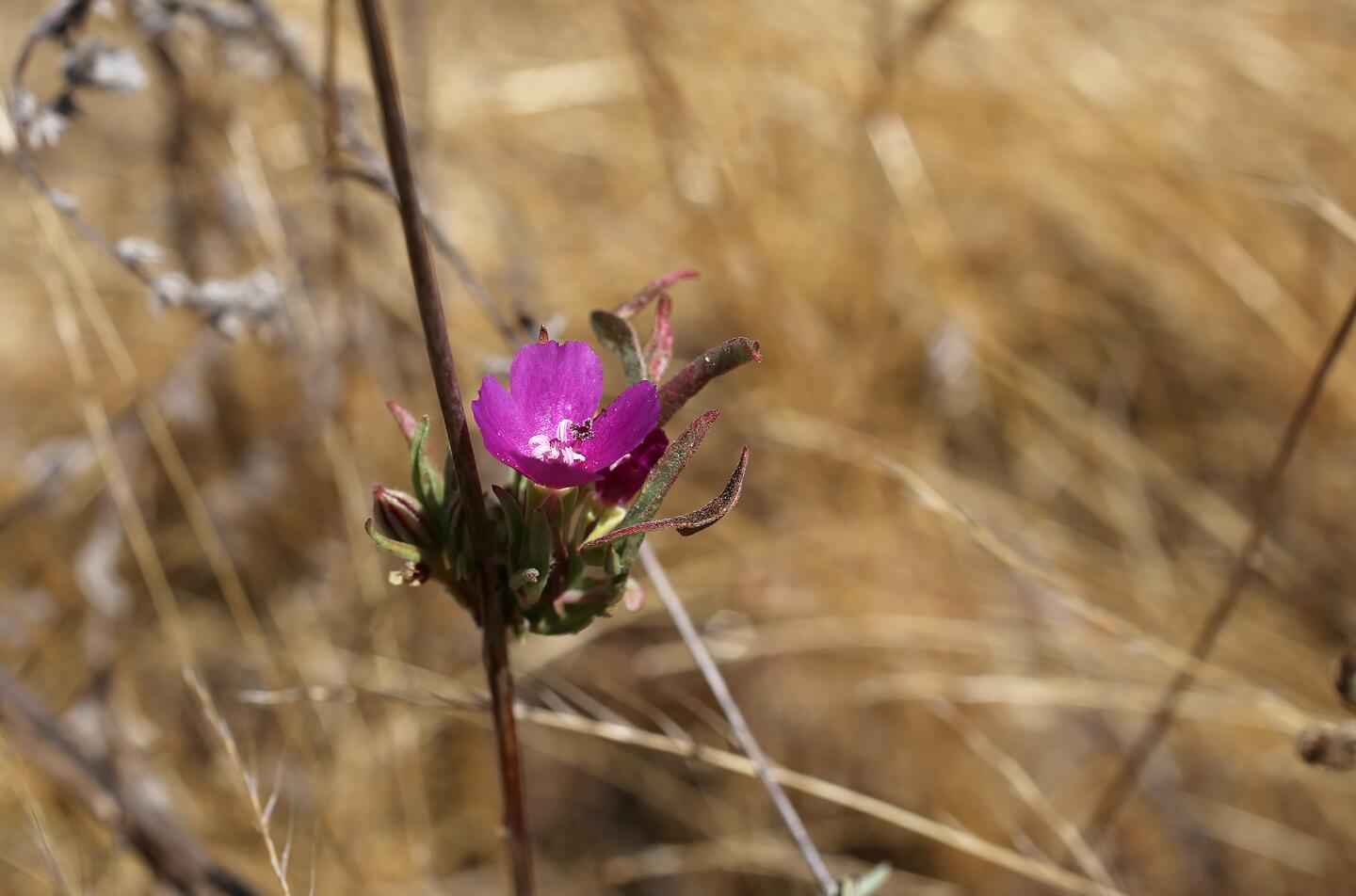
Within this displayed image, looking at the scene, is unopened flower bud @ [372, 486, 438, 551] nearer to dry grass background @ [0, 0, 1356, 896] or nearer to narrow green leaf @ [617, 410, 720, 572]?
narrow green leaf @ [617, 410, 720, 572]

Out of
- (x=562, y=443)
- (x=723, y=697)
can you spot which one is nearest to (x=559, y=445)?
(x=562, y=443)

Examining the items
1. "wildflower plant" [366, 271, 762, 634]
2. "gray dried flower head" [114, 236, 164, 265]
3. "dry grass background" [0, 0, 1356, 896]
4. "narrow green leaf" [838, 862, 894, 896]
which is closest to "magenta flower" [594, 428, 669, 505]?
"wildflower plant" [366, 271, 762, 634]

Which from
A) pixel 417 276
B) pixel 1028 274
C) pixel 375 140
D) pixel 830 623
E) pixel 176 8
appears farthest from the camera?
pixel 1028 274

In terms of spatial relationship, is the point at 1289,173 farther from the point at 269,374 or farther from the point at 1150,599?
the point at 269,374

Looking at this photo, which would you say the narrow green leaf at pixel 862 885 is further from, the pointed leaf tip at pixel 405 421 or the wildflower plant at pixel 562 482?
the pointed leaf tip at pixel 405 421

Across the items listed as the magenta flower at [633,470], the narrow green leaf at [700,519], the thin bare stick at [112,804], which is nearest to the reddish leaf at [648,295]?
the magenta flower at [633,470]

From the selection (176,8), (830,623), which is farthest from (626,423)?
(830,623)
